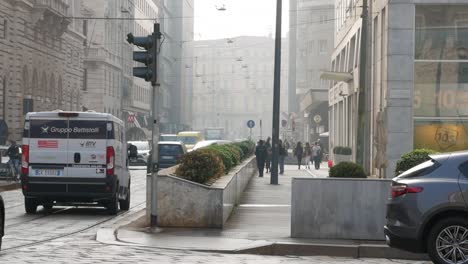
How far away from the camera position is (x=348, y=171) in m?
15.6

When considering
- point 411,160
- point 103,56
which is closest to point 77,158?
point 411,160

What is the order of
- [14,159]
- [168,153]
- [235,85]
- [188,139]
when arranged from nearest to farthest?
[14,159]
[168,153]
[188,139]
[235,85]

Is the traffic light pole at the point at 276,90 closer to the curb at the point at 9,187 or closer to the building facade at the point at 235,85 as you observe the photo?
the curb at the point at 9,187

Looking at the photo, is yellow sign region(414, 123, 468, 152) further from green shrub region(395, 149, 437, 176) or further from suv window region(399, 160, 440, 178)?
suv window region(399, 160, 440, 178)

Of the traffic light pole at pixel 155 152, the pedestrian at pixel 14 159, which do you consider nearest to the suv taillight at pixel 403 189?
the traffic light pole at pixel 155 152

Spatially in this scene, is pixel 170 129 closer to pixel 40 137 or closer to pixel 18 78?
pixel 18 78

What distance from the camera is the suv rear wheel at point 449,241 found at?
11406 millimetres

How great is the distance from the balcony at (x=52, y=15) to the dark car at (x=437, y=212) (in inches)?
1980

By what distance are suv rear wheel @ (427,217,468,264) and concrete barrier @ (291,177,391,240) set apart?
3.25 meters

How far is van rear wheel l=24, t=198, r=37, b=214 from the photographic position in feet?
67.2

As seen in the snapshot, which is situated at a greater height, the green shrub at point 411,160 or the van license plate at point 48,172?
the green shrub at point 411,160

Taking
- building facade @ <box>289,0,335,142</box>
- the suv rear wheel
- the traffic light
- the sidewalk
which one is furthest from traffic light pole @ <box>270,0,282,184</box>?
building facade @ <box>289,0,335,142</box>

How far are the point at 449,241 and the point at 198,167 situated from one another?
267 inches

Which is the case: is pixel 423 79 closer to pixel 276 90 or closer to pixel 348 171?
pixel 276 90
